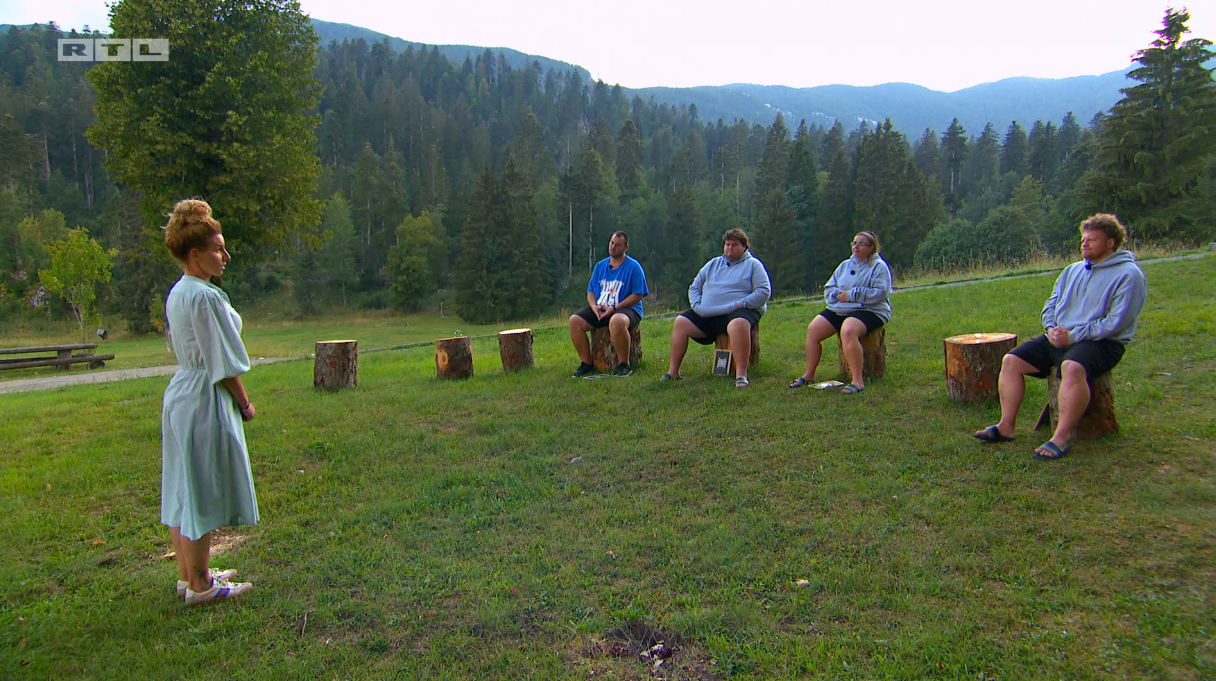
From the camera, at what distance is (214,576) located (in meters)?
3.44

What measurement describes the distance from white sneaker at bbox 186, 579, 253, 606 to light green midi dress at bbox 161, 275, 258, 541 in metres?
0.33

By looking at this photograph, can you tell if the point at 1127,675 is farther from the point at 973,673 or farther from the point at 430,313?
the point at 430,313

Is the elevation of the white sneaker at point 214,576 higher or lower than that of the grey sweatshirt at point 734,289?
lower

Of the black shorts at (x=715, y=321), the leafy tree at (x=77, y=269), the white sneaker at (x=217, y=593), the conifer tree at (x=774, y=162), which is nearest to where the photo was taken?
the white sneaker at (x=217, y=593)

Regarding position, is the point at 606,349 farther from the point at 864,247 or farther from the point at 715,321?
the point at 864,247

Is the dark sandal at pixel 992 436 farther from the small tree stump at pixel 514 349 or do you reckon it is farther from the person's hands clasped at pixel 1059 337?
the small tree stump at pixel 514 349

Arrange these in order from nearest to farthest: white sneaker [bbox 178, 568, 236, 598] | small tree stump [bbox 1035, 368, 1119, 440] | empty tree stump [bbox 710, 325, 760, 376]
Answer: white sneaker [bbox 178, 568, 236, 598], small tree stump [bbox 1035, 368, 1119, 440], empty tree stump [bbox 710, 325, 760, 376]

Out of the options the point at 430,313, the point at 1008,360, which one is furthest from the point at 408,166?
the point at 1008,360

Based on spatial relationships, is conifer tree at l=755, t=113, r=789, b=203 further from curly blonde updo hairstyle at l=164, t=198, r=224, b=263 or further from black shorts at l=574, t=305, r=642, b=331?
curly blonde updo hairstyle at l=164, t=198, r=224, b=263

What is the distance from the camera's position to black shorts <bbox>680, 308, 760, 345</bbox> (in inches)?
278

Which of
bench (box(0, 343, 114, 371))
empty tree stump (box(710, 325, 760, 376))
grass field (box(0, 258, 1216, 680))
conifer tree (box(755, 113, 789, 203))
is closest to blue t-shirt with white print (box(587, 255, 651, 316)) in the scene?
empty tree stump (box(710, 325, 760, 376))

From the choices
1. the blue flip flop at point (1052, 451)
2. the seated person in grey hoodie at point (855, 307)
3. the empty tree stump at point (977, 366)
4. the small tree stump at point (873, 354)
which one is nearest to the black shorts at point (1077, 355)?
the blue flip flop at point (1052, 451)

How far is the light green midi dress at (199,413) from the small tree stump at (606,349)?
5.08 metres

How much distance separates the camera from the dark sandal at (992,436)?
15.4ft
